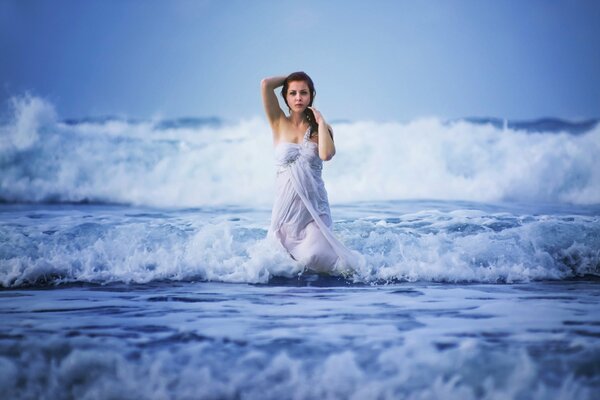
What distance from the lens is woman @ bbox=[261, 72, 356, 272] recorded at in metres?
3.47

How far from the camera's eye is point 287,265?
3.50 m

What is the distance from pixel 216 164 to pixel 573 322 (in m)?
3.87

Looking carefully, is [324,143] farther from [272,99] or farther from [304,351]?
[304,351]

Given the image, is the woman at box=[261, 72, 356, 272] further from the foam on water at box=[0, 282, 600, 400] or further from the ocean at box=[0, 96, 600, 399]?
the foam on water at box=[0, 282, 600, 400]

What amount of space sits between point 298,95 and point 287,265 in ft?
3.01

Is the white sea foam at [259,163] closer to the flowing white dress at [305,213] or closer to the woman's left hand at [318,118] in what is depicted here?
the flowing white dress at [305,213]

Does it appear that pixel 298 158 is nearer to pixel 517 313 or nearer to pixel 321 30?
pixel 517 313

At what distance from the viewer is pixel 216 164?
5.82 meters

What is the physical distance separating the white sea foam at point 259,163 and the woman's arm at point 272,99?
6.64 feet

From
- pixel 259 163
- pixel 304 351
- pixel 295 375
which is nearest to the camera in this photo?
pixel 295 375

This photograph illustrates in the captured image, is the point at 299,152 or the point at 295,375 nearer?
the point at 295,375

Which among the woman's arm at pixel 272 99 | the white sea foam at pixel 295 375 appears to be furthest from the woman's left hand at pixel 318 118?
the white sea foam at pixel 295 375

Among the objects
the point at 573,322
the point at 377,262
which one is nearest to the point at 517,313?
the point at 573,322

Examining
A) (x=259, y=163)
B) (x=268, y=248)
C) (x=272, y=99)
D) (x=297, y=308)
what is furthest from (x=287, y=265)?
(x=259, y=163)
